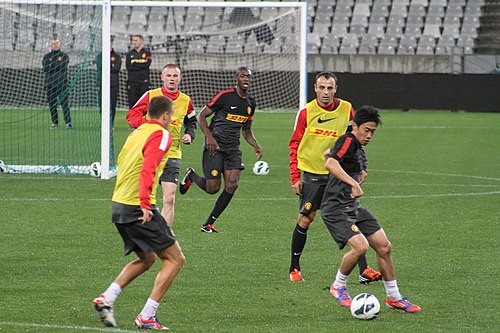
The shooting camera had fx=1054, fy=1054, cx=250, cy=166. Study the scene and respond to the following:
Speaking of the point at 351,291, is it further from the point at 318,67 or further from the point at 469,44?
the point at 469,44

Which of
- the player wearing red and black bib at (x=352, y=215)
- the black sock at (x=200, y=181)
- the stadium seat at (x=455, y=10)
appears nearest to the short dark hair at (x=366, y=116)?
the player wearing red and black bib at (x=352, y=215)

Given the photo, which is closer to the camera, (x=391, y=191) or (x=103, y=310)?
(x=103, y=310)

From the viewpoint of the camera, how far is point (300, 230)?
9383mm

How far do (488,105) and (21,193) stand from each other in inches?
949

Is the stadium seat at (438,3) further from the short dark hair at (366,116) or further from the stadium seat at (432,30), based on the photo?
the short dark hair at (366,116)

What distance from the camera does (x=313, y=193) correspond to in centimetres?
928

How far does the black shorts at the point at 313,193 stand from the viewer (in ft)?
30.5

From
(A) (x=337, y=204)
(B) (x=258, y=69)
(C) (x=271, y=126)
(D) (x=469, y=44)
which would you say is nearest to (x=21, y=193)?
(A) (x=337, y=204)

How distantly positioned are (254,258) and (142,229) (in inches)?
126

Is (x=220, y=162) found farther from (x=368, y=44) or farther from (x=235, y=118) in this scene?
(x=368, y=44)

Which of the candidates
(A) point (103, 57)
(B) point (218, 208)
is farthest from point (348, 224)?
(A) point (103, 57)

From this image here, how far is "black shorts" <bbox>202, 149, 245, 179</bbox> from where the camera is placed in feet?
41.3

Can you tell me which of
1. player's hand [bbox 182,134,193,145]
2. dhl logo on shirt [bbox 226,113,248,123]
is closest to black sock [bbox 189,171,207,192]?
dhl logo on shirt [bbox 226,113,248,123]

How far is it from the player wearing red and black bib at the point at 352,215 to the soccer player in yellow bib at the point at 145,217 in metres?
1.47
